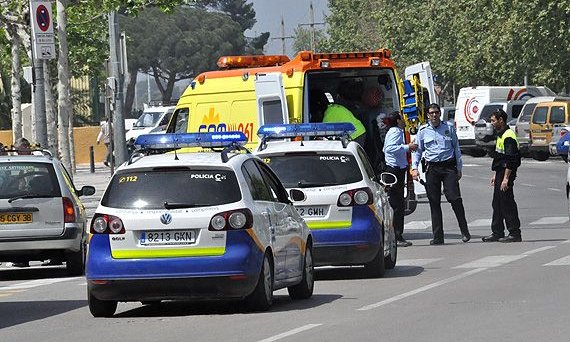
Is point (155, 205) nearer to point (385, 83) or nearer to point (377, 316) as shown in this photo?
point (377, 316)

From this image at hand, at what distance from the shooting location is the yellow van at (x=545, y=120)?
55.0 m

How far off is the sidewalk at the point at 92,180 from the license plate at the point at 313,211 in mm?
18626

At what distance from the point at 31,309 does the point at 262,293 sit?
115 inches

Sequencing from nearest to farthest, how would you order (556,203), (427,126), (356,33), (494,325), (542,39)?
(494,325)
(427,126)
(556,203)
(542,39)
(356,33)

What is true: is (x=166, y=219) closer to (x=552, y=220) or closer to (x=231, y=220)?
(x=231, y=220)

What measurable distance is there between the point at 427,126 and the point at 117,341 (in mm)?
11220

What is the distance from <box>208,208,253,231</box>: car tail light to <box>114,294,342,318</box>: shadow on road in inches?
32.0

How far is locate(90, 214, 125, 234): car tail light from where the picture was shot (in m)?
14.5

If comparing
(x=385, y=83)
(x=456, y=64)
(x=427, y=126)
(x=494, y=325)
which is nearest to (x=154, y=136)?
(x=494, y=325)

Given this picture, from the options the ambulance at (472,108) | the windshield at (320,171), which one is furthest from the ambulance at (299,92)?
the ambulance at (472,108)

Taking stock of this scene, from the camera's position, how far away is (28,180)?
2088cm

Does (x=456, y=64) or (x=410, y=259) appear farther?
(x=456, y=64)

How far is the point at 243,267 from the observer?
1430 centimetres

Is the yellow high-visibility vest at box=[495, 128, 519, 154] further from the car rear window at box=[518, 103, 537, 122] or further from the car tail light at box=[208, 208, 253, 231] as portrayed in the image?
the car rear window at box=[518, 103, 537, 122]
